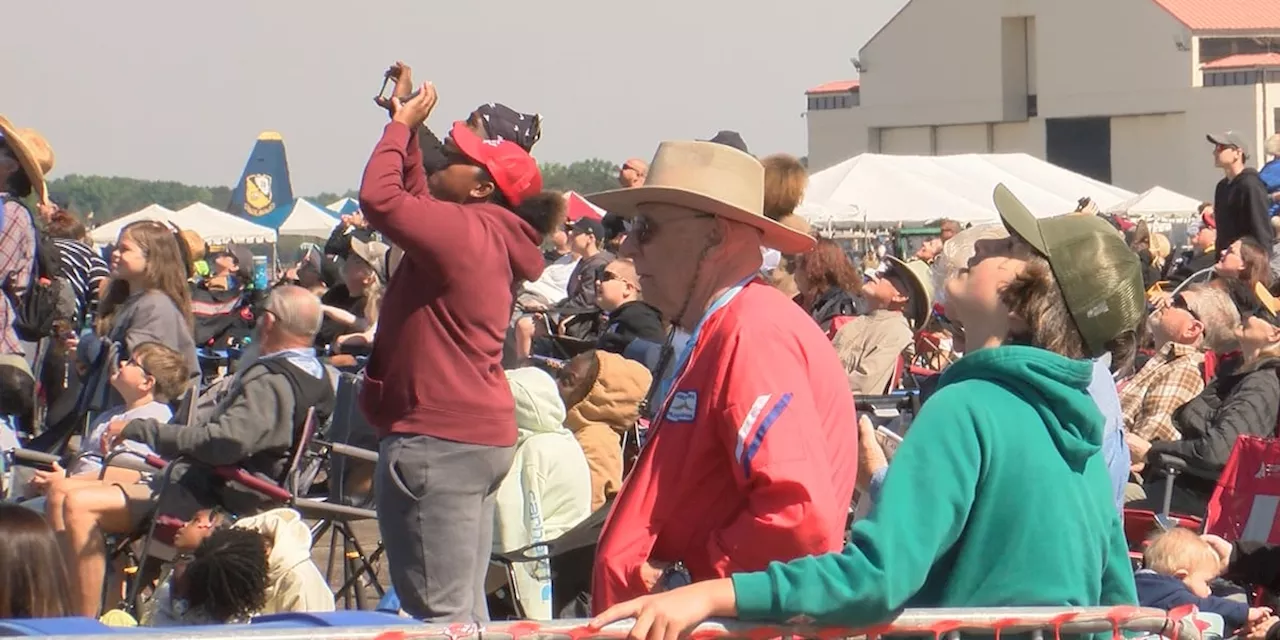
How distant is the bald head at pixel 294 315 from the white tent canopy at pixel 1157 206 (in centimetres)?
2814

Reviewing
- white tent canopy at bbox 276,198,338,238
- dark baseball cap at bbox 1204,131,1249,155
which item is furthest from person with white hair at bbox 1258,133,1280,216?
white tent canopy at bbox 276,198,338,238

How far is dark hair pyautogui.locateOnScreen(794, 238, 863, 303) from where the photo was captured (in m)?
9.26

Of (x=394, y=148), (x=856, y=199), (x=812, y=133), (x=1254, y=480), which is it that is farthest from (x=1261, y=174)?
(x=812, y=133)

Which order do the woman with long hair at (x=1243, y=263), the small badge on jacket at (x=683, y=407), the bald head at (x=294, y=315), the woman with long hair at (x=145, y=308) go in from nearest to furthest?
the small badge on jacket at (x=683, y=407) < the bald head at (x=294, y=315) < the woman with long hair at (x=145, y=308) < the woman with long hair at (x=1243, y=263)

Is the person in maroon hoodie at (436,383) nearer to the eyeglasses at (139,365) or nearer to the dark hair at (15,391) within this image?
the eyeglasses at (139,365)

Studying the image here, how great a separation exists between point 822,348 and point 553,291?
11.0 metres

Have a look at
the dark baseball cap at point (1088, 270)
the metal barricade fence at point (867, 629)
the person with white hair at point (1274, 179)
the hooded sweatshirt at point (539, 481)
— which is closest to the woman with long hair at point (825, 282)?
the hooded sweatshirt at point (539, 481)

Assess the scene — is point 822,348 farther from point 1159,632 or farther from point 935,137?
point 935,137

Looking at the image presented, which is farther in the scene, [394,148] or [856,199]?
[856,199]

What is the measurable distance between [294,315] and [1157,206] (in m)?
29.9

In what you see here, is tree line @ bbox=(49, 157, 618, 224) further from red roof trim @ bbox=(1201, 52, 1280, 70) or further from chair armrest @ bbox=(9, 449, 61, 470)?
chair armrest @ bbox=(9, 449, 61, 470)

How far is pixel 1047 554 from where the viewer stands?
8.67 ft

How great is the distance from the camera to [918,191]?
2816 centimetres

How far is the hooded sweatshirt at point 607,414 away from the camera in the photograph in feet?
24.2
